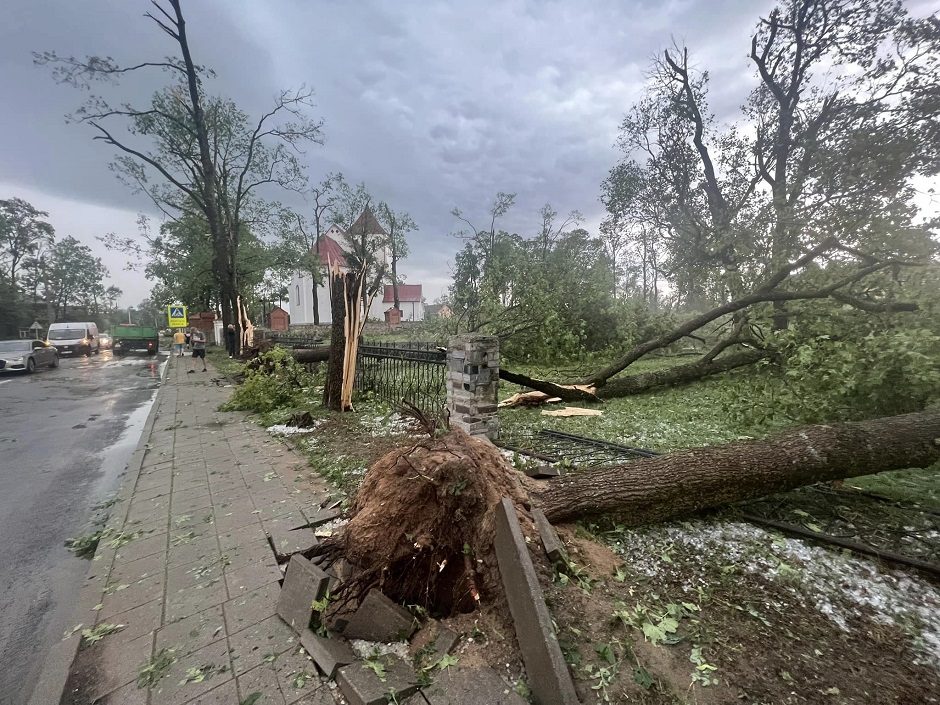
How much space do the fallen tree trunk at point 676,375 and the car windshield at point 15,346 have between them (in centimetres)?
1970

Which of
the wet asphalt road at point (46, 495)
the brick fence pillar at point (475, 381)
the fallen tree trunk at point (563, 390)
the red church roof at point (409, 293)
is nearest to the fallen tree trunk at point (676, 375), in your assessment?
the fallen tree trunk at point (563, 390)

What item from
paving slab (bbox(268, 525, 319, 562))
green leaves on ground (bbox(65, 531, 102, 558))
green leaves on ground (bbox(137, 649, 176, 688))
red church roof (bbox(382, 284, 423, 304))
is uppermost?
red church roof (bbox(382, 284, 423, 304))

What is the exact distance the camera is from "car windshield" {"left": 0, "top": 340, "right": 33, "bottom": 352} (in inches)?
551

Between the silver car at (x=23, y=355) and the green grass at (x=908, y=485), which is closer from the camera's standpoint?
the green grass at (x=908, y=485)

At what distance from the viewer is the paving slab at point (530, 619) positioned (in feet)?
5.32

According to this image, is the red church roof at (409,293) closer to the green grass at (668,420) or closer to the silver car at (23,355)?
the silver car at (23,355)

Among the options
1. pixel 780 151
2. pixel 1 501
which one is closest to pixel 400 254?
pixel 780 151

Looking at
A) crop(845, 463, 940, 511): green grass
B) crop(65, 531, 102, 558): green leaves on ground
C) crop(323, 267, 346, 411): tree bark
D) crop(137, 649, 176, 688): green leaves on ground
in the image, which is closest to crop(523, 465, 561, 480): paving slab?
crop(845, 463, 940, 511): green grass

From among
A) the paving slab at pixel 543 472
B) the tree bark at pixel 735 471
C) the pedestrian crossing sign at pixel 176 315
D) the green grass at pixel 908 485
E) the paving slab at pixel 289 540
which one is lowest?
the paving slab at pixel 289 540

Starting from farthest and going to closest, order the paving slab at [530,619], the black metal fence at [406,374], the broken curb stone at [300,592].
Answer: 1. the black metal fence at [406,374]
2. the broken curb stone at [300,592]
3. the paving slab at [530,619]

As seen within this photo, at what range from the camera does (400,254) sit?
3581 centimetres

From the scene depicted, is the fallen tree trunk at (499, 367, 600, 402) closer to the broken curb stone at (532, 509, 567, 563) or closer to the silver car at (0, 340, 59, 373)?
the broken curb stone at (532, 509, 567, 563)

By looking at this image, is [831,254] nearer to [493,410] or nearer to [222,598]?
[493,410]

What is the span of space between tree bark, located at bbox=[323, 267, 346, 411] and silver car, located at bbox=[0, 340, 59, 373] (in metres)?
14.5
